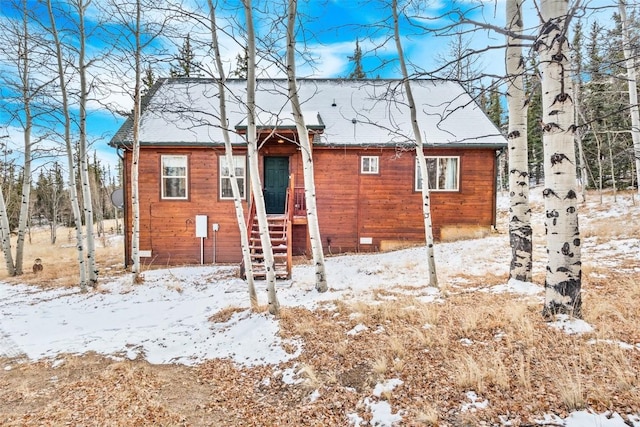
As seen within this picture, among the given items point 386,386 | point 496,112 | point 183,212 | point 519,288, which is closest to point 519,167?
point 519,288

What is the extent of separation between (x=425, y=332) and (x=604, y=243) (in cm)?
855

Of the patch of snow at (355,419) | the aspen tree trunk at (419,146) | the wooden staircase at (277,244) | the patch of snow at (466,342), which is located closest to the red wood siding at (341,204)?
the wooden staircase at (277,244)

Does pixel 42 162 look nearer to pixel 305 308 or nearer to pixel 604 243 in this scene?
pixel 305 308

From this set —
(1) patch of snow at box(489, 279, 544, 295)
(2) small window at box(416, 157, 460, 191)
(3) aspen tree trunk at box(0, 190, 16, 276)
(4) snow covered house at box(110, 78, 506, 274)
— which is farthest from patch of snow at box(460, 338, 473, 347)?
(3) aspen tree trunk at box(0, 190, 16, 276)

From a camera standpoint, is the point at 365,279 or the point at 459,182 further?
the point at 459,182

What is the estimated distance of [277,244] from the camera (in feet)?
30.1

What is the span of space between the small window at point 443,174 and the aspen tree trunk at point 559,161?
8317 mm

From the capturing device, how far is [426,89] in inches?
559

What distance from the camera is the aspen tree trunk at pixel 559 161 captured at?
3125mm

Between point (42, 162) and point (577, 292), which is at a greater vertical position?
point (42, 162)

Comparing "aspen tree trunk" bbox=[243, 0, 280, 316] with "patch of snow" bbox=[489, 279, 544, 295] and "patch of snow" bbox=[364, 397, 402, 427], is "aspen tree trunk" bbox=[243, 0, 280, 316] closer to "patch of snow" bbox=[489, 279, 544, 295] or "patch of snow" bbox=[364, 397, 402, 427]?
"patch of snow" bbox=[364, 397, 402, 427]

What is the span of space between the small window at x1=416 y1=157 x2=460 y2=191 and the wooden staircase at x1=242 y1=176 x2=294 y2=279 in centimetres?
524

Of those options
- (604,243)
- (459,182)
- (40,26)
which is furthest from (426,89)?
(40,26)

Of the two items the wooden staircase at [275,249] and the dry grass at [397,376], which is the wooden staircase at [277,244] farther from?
the dry grass at [397,376]
